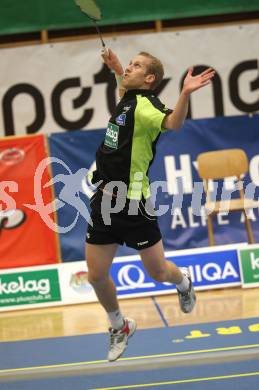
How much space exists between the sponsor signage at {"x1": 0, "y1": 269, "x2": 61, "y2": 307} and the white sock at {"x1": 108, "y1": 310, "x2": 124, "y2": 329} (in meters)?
3.07

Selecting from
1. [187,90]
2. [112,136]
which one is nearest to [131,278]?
[112,136]

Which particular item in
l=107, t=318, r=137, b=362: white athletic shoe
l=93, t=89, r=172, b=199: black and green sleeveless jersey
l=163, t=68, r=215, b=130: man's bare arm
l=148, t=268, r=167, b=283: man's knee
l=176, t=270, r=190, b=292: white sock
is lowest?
l=107, t=318, r=137, b=362: white athletic shoe

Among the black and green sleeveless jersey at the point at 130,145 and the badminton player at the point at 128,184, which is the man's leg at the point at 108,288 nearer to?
the badminton player at the point at 128,184

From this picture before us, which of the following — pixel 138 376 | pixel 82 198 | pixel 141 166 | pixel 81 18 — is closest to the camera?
pixel 141 166

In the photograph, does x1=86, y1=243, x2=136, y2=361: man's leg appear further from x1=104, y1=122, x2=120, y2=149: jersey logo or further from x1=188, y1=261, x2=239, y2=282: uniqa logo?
x1=188, y1=261, x2=239, y2=282: uniqa logo

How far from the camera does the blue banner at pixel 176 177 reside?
8492 millimetres

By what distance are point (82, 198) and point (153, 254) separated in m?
4.31

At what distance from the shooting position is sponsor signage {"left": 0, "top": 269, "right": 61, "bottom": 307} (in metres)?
7.54

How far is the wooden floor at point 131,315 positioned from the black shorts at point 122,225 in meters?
2.24

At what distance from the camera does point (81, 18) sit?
29.9 ft

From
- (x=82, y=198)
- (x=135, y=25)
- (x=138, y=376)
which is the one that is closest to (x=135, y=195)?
(x=138, y=376)

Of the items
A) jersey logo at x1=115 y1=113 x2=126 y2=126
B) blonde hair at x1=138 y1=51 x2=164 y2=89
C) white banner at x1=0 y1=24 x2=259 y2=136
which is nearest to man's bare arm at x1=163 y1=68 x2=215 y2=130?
jersey logo at x1=115 y1=113 x2=126 y2=126

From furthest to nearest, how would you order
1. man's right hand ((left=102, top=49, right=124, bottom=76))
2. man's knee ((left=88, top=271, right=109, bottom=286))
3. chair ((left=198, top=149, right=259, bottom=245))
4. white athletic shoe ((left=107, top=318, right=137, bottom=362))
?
chair ((left=198, top=149, right=259, bottom=245)), man's right hand ((left=102, top=49, right=124, bottom=76)), white athletic shoe ((left=107, top=318, right=137, bottom=362)), man's knee ((left=88, top=271, right=109, bottom=286))

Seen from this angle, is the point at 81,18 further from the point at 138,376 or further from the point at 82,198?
the point at 138,376
